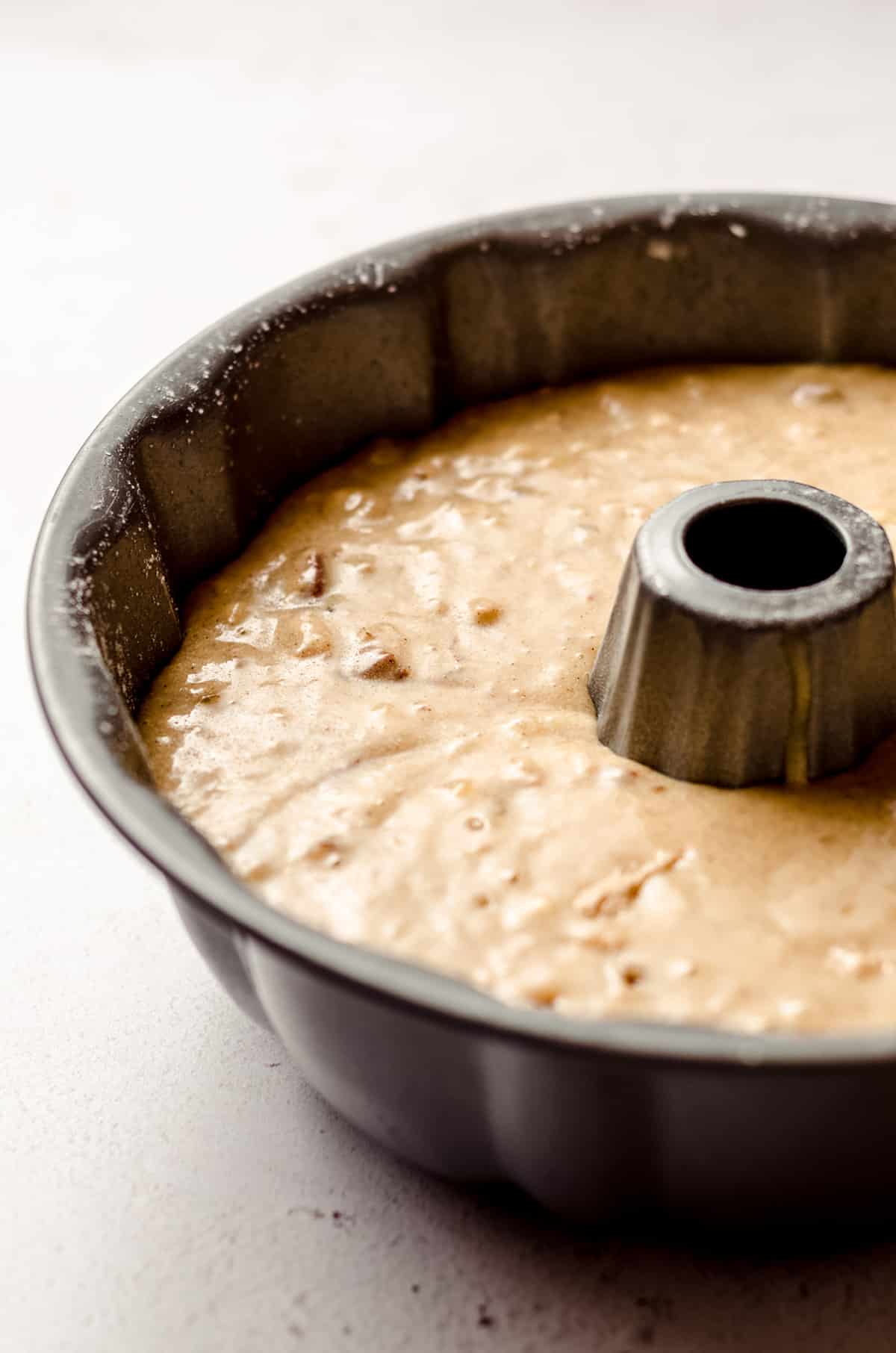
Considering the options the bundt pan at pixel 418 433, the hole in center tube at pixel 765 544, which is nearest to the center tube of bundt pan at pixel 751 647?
the hole in center tube at pixel 765 544

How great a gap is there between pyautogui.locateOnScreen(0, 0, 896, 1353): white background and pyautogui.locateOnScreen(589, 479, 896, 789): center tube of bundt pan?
46cm

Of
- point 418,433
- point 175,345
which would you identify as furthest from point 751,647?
point 175,345

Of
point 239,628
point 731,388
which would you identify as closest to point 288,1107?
point 239,628

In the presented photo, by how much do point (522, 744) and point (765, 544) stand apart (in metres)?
0.33

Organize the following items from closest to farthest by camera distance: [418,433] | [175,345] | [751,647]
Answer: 1. [751,647]
2. [418,433]
3. [175,345]

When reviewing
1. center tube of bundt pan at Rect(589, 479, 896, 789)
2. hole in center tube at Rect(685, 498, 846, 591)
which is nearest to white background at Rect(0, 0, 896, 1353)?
center tube of bundt pan at Rect(589, 479, 896, 789)

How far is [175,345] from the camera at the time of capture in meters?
2.90

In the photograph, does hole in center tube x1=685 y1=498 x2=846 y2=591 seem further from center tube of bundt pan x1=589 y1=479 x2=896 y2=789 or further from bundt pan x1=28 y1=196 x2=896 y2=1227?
bundt pan x1=28 y1=196 x2=896 y2=1227

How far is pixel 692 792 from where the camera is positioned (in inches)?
61.2

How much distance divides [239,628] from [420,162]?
75.4 inches

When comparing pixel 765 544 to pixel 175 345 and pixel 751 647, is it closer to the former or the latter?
pixel 751 647

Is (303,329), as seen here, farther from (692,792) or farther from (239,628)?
(692,792)

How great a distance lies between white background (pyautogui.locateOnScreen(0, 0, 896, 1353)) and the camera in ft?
4.83

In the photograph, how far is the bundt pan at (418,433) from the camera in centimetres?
117
